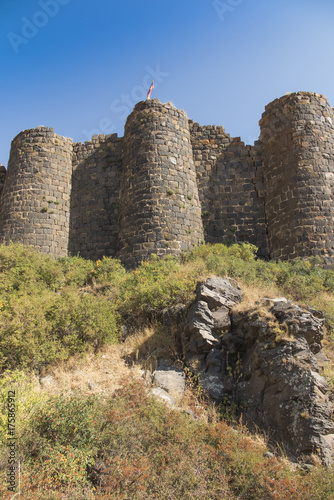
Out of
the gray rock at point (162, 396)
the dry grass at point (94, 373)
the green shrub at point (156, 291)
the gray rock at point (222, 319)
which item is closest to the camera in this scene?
the gray rock at point (162, 396)

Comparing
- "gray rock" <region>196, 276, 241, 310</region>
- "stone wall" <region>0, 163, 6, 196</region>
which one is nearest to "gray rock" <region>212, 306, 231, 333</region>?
"gray rock" <region>196, 276, 241, 310</region>

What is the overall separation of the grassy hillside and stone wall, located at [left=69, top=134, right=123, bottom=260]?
239 inches

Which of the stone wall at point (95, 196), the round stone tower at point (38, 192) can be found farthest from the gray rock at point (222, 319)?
the round stone tower at point (38, 192)

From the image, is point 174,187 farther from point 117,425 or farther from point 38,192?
point 117,425

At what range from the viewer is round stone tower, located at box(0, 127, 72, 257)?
14.7 meters

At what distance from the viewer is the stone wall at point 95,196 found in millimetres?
15273

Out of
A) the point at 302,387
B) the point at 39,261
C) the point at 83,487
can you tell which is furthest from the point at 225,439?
the point at 39,261

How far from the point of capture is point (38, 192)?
50.0ft

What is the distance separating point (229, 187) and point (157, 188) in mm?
3253

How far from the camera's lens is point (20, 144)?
633 inches

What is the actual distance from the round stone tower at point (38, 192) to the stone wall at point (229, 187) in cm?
558

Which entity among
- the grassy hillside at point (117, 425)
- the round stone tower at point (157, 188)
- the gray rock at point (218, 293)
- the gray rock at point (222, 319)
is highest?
the round stone tower at point (157, 188)

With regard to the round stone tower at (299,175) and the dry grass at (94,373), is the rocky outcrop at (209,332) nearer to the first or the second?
the dry grass at (94,373)

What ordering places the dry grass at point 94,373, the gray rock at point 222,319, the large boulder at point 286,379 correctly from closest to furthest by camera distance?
the large boulder at point 286,379 → the dry grass at point 94,373 → the gray rock at point 222,319
